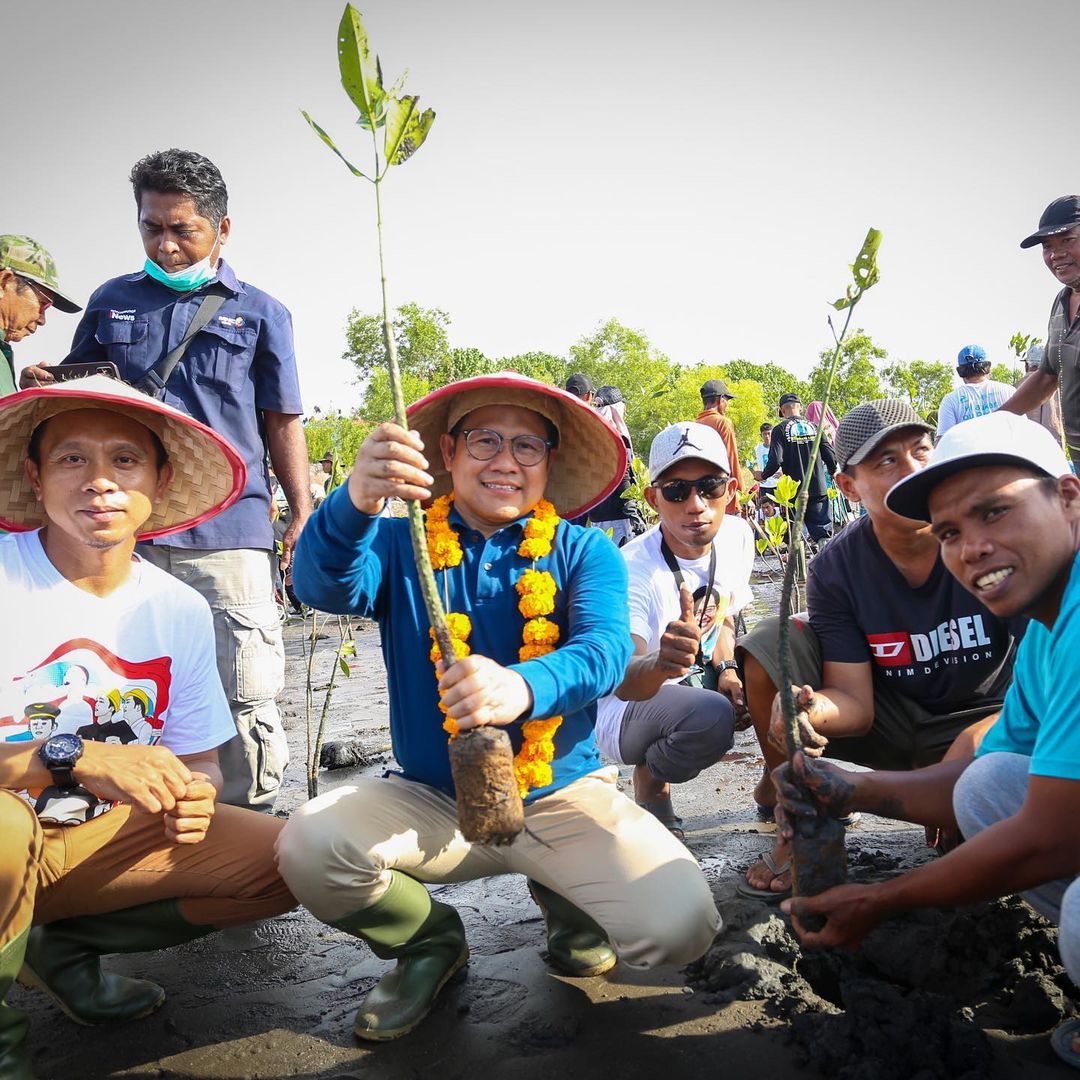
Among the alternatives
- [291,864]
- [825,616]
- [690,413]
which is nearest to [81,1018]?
[291,864]

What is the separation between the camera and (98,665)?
2404 mm

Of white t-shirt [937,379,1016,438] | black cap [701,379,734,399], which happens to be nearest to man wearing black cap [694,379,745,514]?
black cap [701,379,734,399]

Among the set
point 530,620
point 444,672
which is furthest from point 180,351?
point 444,672

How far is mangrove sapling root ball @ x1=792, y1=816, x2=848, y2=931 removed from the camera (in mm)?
2268

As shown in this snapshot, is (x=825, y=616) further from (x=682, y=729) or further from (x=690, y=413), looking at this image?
(x=690, y=413)

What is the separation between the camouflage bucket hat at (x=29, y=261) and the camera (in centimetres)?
382

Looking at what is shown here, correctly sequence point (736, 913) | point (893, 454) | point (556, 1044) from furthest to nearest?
point (893, 454)
point (736, 913)
point (556, 1044)

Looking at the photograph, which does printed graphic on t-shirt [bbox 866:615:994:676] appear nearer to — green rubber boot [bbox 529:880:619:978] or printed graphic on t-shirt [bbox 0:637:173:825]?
green rubber boot [bbox 529:880:619:978]

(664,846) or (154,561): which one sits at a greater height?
(154,561)

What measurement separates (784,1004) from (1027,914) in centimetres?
81

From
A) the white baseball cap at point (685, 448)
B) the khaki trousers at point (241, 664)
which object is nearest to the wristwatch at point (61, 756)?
the khaki trousers at point (241, 664)

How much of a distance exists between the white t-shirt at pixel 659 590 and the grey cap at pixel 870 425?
75 cm

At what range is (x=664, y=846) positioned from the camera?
2453mm

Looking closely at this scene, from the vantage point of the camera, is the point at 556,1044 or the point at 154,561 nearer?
the point at 556,1044
